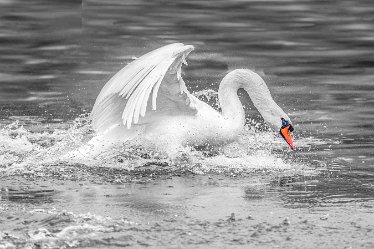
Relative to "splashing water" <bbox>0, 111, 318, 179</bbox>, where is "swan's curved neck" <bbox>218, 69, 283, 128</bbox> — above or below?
above

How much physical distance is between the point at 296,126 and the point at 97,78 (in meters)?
4.09

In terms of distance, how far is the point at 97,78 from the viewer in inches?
635

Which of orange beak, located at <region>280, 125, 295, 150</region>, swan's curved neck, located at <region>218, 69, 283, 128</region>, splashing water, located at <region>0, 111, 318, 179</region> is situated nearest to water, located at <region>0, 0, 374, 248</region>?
splashing water, located at <region>0, 111, 318, 179</region>

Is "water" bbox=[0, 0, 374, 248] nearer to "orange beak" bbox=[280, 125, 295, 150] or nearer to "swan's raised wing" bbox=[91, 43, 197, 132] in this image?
"orange beak" bbox=[280, 125, 295, 150]

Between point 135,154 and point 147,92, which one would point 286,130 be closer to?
point 135,154

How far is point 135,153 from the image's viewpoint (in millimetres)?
11117

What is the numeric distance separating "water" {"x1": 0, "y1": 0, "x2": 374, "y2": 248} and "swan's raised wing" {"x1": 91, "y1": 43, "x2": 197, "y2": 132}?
391 millimetres

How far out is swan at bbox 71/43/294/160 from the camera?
10.8m

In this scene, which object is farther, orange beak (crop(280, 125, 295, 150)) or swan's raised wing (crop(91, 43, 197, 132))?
orange beak (crop(280, 125, 295, 150))

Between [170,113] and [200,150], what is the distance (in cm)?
47

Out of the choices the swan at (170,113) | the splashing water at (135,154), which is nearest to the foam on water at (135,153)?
the splashing water at (135,154)

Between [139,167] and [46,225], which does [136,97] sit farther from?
[46,225]

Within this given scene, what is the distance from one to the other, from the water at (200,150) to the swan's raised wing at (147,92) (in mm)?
391

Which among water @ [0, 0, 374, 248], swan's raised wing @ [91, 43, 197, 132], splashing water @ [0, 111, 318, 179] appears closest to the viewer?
water @ [0, 0, 374, 248]
